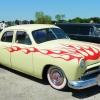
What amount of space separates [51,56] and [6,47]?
189cm

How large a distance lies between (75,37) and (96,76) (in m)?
5.08

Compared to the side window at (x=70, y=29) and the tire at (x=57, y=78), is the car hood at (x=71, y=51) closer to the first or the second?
the tire at (x=57, y=78)

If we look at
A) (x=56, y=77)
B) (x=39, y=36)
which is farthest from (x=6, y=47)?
(x=56, y=77)

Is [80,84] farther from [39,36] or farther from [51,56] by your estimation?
[39,36]

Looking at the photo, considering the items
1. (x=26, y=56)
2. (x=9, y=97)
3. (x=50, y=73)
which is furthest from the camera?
(x=26, y=56)

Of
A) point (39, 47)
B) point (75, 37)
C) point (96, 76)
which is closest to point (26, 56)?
point (39, 47)

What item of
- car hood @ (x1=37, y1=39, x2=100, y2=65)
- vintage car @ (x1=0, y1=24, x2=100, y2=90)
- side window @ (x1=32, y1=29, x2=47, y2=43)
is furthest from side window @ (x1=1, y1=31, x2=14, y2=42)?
car hood @ (x1=37, y1=39, x2=100, y2=65)

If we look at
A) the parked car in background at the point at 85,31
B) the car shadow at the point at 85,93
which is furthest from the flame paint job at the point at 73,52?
the parked car in background at the point at 85,31

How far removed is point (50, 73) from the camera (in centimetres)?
467

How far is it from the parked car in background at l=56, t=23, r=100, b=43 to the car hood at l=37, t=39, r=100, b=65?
3.79 metres

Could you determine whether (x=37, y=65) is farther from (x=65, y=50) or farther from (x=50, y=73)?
(x=65, y=50)

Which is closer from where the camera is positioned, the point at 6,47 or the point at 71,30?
the point at 6,47

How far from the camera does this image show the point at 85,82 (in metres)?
4.11

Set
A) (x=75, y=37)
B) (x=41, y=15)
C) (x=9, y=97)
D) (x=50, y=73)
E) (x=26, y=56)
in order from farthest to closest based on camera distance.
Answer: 1. (x=41, y=15)
2. (x=75, y=37)
3. (x=26, y=56)
4. (x=50, y=73)
5. (x=9, y=97)
